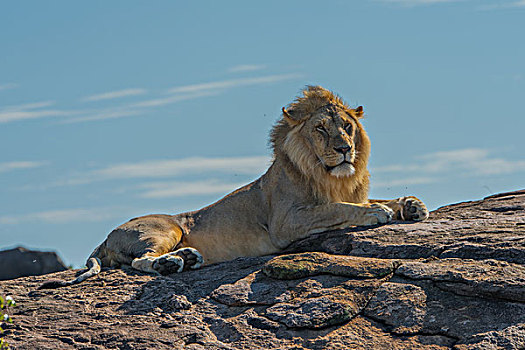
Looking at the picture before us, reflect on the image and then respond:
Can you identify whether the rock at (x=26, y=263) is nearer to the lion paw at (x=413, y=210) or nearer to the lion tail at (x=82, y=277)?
the lion tail at (x=82, y=277)

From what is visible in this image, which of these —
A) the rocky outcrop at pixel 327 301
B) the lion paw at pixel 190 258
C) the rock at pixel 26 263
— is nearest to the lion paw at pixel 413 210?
the rocky outcrop at pixel 327 301

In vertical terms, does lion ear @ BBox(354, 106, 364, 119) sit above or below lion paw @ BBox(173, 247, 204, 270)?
above

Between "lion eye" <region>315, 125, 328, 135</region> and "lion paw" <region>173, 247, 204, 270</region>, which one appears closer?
"lion paw" <region>173, 247, 204, 270</region>

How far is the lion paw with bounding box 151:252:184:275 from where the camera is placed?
787 centimetres

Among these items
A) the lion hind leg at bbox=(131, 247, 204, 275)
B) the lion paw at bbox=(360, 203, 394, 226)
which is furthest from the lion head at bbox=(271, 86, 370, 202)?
the lion hind leg at bbox=(131, 247, 204, 275)

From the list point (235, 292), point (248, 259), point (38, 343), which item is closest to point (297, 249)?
point (248, 259)

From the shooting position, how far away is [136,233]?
8688 mm

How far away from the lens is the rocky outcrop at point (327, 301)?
6.37m

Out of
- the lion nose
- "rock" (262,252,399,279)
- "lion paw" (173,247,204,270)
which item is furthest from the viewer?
the lion nose

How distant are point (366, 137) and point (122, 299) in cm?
334

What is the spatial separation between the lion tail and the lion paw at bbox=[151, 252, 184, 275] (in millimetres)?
603

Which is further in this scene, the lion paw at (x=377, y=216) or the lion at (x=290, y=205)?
the lion at (x=290, y=205)

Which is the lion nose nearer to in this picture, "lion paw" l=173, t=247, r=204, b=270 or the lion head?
the lion head

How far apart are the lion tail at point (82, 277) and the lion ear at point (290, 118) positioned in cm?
254
